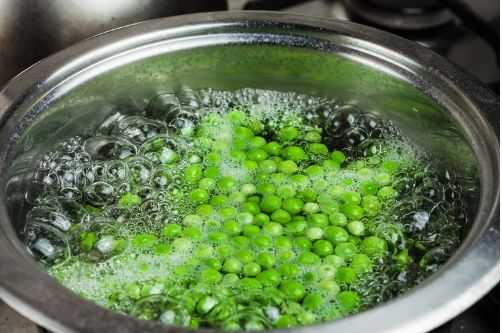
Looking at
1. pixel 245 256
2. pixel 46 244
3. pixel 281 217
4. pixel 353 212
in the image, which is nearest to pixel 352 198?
pixel 353 212

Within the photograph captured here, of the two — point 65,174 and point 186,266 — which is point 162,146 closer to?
point 65,174

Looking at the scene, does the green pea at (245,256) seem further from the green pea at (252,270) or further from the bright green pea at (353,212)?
the bright green pea at (353,212)

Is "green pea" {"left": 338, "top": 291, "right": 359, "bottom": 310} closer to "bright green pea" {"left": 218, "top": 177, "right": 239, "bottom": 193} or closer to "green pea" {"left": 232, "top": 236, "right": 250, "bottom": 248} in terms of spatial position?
"green pea" {"left": 232, "top": 236, "right": 250, "bottom": 248}

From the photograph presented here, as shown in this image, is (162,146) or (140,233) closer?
(140,233)

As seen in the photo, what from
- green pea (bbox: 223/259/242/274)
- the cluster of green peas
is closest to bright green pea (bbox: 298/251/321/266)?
the cluster of green peas

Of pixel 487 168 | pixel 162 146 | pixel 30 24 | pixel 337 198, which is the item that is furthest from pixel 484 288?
pixel 30 24

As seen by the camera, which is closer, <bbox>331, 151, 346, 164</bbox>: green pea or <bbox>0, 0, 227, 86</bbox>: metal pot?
<bbox>331, 151, 346, 164</bbox>: green pea

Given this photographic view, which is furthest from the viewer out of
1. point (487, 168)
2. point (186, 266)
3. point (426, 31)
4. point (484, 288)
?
point (426, 31)
